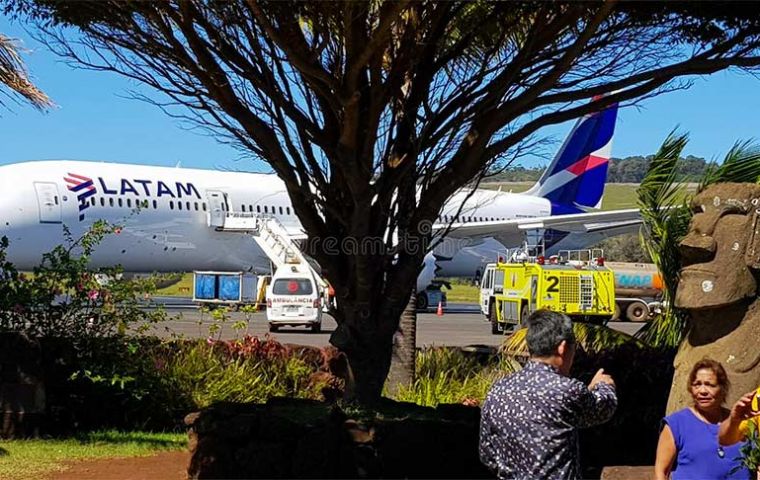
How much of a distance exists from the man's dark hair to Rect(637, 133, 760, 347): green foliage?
591 cm

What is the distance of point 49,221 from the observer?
28.9 m

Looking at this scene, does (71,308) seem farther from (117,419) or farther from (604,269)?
(604,269)

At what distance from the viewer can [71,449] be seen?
9406 millimetres

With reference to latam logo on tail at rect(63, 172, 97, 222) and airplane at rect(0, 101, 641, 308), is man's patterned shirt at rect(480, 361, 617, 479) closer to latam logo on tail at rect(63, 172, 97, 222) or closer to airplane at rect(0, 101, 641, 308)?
airplane at rect(0, 101, 641, 308)

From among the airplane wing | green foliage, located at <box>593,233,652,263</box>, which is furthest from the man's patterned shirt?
green foliage, located at <box>593,233,652,263</box>

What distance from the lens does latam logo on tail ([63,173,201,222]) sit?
98.0 ft

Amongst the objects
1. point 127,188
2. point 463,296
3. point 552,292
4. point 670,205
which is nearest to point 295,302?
point 552,292

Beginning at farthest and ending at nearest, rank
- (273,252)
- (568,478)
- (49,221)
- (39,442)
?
(273,252) → (49,221) → (39,442) → (568,478)

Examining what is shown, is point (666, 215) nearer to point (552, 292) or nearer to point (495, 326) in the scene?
point (552, 292)

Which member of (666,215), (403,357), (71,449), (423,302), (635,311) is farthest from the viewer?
(423,302)

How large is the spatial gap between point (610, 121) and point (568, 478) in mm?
37157

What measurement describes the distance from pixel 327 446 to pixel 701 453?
3.09 meters

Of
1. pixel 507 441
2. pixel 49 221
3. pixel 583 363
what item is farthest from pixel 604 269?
pixel 507 441

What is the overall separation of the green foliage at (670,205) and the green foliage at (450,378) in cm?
177
